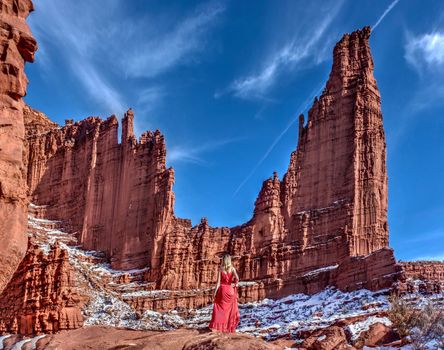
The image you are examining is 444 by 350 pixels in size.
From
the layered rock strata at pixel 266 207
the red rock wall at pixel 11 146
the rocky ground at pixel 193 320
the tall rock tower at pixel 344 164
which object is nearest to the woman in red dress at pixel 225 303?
the rocky ground at pixel 193 320

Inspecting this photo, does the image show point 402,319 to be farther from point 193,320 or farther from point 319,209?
point 319,209

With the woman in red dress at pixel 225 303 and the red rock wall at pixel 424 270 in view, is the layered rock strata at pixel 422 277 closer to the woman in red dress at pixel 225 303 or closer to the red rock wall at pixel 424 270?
the red rock wall at pixel 424 270

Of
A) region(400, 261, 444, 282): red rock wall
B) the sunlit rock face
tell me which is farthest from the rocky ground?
region(400, 261, 444, 282): red rock wall

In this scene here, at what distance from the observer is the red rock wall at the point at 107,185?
97.9 metres

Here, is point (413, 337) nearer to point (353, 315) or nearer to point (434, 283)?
point (353, 315)

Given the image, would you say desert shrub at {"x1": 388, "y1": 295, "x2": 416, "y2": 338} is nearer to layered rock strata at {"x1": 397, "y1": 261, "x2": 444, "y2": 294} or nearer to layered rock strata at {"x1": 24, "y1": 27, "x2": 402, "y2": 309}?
layered rock strata at {"x1": 397, "y1": 261, "x2": 444, "y2": 294}

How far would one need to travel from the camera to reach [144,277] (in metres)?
92.4

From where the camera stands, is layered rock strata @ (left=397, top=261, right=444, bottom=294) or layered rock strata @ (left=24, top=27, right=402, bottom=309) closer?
layered rock strata @ (left=397, top=261, right=444, bottom=294)

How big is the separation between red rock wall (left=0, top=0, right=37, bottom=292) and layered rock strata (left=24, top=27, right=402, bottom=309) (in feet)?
197

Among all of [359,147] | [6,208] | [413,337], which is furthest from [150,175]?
[6,208]

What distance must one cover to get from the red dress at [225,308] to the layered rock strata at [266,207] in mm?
49757

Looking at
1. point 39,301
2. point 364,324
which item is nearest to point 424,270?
point 364,324

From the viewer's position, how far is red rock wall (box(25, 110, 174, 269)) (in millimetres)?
97875

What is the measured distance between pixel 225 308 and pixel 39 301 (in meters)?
16.2
